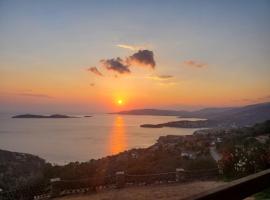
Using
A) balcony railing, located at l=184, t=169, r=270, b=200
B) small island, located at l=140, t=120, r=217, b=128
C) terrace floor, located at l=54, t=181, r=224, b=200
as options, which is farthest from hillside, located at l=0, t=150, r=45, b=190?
small island, located at l=140, t=120, r=217, b=128

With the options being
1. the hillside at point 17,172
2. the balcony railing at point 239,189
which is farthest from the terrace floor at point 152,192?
the balcony railing at point 239,189

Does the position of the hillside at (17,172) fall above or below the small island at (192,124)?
below

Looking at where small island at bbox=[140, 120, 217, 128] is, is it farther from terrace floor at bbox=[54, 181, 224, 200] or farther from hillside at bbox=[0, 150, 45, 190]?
terrace floor at bbox=[54, 181, 224, 200]


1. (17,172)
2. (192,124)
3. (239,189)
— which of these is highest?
(192,124)

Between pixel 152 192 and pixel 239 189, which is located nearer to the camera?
pixel 239 189

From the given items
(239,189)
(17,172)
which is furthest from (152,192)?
(17,172)

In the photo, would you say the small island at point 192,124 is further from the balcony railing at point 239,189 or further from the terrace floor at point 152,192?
the balcony railing at point 239,189

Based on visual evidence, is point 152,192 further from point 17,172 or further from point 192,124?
point 192,124

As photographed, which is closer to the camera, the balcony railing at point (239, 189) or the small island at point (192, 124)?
the balcony railing at point (239, 189)

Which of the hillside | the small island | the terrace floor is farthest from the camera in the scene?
the small island

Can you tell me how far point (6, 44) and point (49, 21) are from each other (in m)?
5.56

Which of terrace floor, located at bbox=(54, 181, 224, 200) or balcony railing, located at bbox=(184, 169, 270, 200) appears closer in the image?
balcony railing, located at bbox=(184, 169, 270, 200)

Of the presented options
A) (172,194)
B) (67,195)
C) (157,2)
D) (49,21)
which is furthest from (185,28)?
(67,195)

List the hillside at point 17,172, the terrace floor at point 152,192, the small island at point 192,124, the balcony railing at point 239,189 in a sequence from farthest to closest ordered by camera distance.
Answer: the small island at point 192,124 → the hillside at point 17,172 → the terrace floor at point 152,192 → the balcony railing at point 239,189
